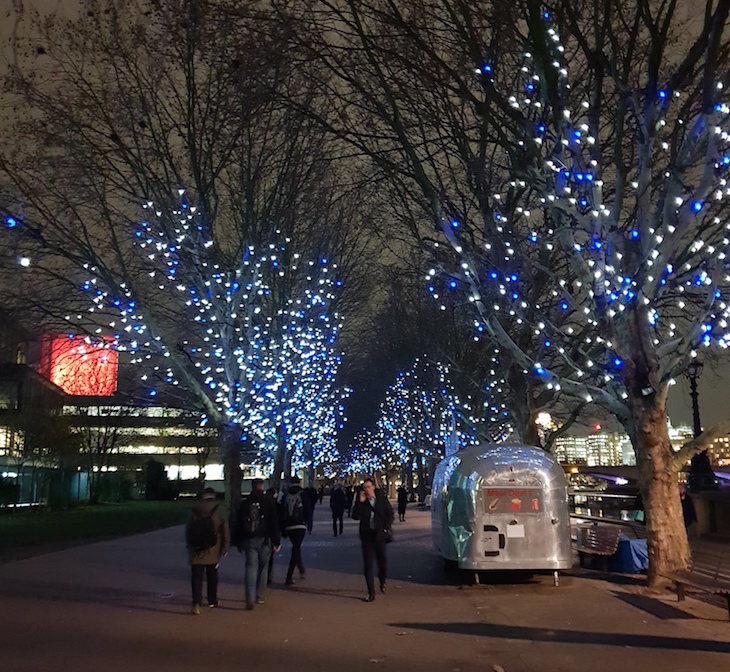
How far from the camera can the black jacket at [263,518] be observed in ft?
39.9

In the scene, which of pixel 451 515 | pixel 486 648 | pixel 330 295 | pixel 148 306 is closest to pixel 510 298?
pixel 451 515

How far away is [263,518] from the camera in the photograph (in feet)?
40.4

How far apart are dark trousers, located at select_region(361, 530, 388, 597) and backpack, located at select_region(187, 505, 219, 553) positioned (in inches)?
94.8

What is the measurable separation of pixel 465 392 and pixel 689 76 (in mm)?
28273

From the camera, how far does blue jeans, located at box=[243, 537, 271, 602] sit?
11789 millimetres

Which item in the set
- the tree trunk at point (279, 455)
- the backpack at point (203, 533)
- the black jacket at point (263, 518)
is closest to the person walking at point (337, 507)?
the tree trunk at point (279, 455)

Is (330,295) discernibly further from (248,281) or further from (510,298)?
(510,298)

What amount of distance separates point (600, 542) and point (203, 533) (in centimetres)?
760

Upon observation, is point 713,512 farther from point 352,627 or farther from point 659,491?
point 352,627

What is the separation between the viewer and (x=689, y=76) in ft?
44.7

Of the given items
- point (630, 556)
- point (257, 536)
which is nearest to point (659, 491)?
point (630, 556)

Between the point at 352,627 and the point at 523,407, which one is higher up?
the point at 523,407

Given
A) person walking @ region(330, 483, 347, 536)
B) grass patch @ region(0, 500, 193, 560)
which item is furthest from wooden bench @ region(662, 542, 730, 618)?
grass patch @ region(0, 500, 193, 560)

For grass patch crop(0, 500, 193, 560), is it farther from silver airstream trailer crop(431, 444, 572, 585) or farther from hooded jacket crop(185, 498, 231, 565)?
silver airstream trailer crop(431, 444, 572, 585)
